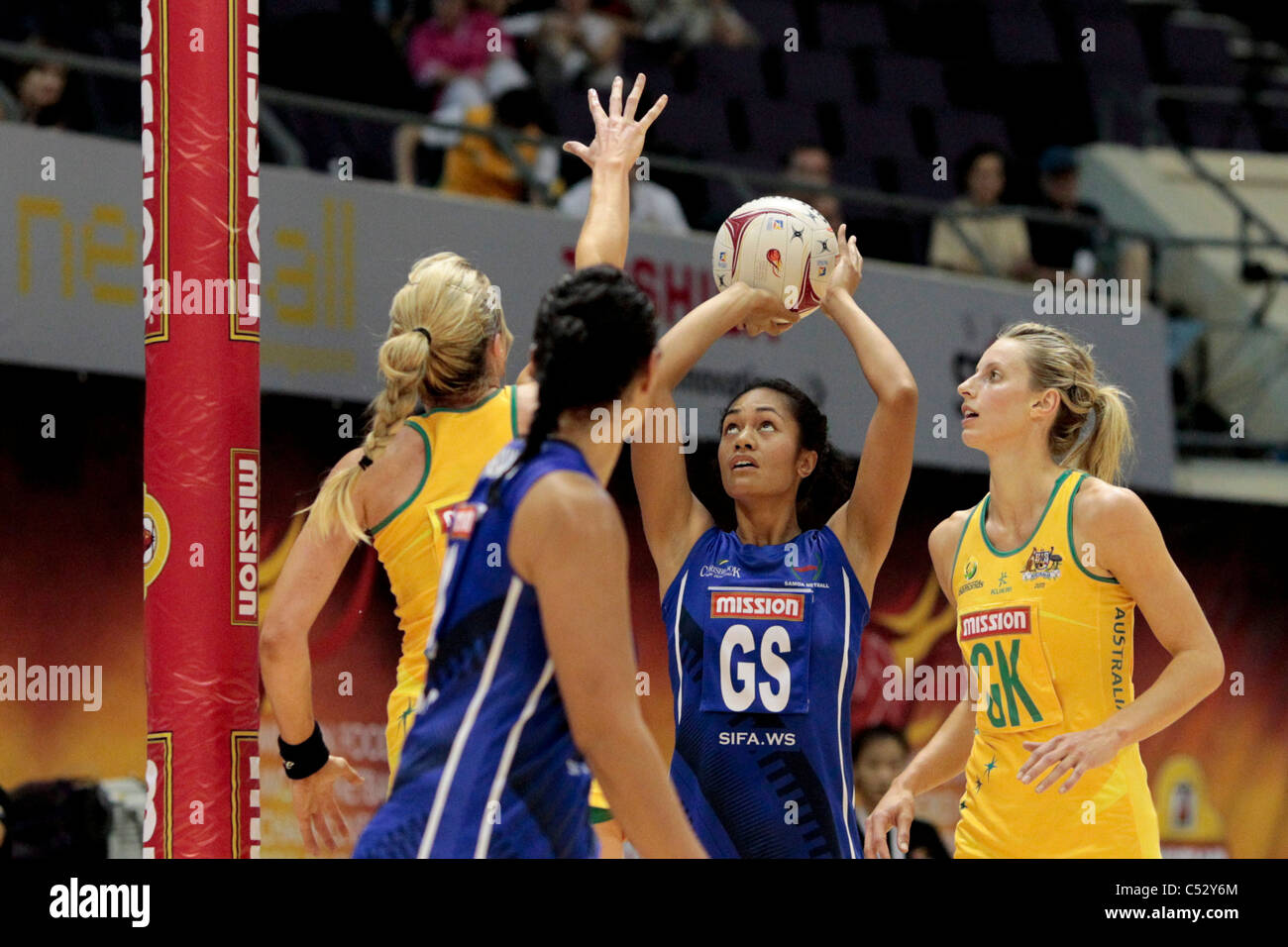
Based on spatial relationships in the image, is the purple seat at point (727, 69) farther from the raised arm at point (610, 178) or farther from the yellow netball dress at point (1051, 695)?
the yellow netball dress at point (1051, 695)

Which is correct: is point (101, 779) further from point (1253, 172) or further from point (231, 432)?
point (1253, 172)

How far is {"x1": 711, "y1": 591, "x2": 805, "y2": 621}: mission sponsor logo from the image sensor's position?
4141mm

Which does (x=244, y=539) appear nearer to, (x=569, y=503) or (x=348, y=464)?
(x=348, y=464)

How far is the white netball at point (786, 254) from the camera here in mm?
4332

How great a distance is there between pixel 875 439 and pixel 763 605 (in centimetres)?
47

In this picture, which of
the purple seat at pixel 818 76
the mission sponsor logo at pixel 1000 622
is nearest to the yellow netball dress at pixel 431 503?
the mission sponsor logo at pixel 1000 622

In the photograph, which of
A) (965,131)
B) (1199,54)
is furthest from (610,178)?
(1199,54)

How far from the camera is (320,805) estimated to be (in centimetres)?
399

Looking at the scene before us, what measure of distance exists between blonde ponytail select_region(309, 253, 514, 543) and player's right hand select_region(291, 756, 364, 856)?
1.84ft

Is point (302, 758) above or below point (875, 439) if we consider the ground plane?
below

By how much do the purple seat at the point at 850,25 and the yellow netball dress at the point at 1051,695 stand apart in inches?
343

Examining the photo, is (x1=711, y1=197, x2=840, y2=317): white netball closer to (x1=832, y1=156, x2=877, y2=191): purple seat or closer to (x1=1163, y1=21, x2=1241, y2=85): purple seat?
(x1=832, y1=156, x2=877, y2=191): purple seat
